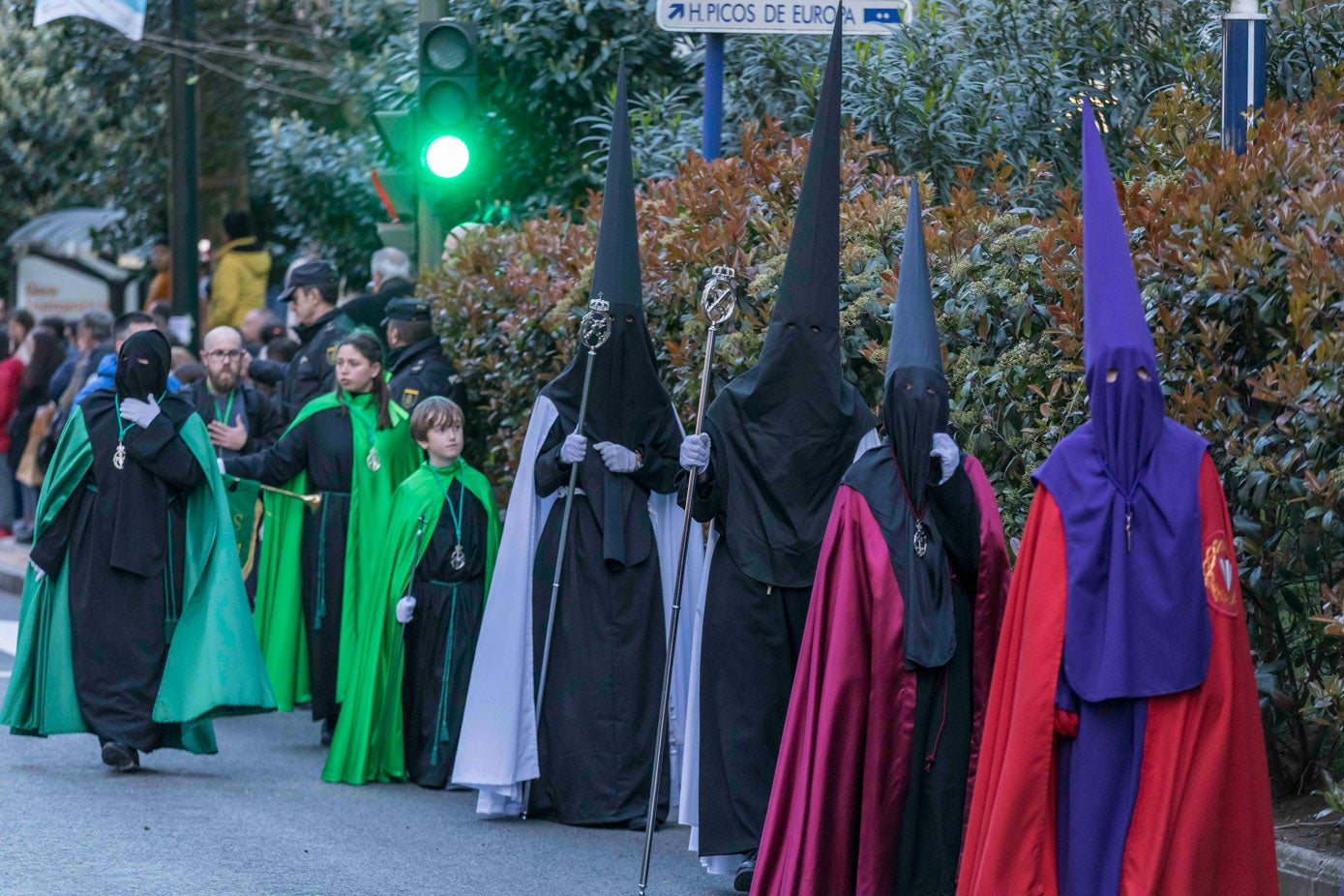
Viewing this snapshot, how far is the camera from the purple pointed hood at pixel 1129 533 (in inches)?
192

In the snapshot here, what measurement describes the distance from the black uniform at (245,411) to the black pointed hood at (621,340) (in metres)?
3.20

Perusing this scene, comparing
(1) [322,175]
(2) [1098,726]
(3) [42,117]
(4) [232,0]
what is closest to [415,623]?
(2) [1098,726]

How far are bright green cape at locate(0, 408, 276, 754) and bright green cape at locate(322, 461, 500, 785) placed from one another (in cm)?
41

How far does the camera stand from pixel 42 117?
31234mm

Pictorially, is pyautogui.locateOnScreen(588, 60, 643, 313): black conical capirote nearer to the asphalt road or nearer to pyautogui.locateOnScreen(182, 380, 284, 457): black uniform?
the asphalt road

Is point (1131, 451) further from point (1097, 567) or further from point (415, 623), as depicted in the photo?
point (415, 623)

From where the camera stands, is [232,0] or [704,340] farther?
[232,0]

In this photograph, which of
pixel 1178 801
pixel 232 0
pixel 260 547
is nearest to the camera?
pixel 1178 801

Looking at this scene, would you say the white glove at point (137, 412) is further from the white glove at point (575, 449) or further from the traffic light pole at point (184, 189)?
the traffic light pole at point (184, 189)

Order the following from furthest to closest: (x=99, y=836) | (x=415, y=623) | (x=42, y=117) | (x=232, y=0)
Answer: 1. (x=42, y=117)
2. (x=232, y=0)
3. (x=415, y=623)
4. (x=99, y=836)

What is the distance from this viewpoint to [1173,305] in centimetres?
612

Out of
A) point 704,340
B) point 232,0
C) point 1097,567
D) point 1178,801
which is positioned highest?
point 232,0

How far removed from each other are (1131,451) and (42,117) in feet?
95.7

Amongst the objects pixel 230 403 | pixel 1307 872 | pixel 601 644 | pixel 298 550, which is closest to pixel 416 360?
pixel 230 403
